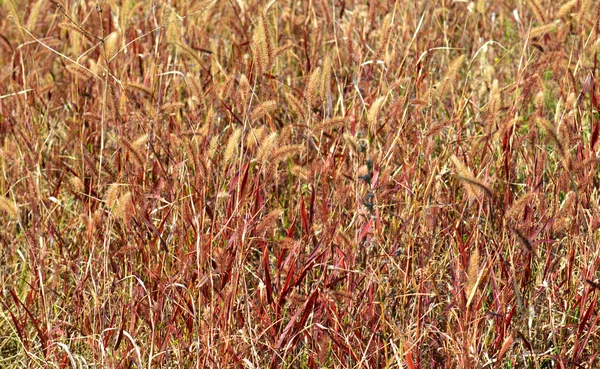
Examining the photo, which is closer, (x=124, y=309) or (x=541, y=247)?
(x=124, y=309)

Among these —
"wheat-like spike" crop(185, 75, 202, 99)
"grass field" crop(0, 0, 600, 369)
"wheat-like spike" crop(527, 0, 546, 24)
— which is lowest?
"grass field" crop(0, 0, 600, 369)

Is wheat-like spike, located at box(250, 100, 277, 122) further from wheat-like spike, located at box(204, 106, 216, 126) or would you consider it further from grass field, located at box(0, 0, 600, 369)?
wheat-like spike, located at box(204, 106, 216, 126)

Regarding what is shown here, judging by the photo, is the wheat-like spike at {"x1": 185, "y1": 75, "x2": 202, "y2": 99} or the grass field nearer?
the grass field

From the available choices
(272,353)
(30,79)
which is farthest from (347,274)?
(30,79)

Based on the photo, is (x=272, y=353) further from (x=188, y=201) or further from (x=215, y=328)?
(x=188, y=201)

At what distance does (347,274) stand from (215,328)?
325 millimetres

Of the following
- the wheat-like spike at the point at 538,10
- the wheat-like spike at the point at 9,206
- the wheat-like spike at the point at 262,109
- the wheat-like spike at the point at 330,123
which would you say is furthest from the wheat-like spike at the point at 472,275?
the wheat-like spike at the point at 9,206

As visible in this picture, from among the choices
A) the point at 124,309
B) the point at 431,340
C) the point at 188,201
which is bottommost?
the point at 431,340

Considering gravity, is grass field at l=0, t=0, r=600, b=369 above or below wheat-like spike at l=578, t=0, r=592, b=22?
below

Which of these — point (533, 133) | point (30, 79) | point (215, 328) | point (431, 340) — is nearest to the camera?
point (215, 328)

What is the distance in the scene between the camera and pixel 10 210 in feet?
6.88

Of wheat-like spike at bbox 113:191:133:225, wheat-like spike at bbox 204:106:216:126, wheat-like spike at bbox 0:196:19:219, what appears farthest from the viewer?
wheat-like spike at bbox 204:106:216:126

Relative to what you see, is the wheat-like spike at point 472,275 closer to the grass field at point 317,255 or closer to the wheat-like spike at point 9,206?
the grass field at point 317,255

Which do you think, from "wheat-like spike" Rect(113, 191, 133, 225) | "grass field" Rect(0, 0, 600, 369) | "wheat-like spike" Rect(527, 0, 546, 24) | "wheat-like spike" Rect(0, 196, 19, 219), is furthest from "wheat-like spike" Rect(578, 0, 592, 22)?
"wheat-like spike" Rect(0, 196, 19, 219)
